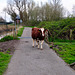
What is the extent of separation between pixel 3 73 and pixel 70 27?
11776 mm

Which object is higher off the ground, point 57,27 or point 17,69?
point 57,27

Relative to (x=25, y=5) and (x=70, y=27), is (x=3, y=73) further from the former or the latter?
(x=25, y=5)

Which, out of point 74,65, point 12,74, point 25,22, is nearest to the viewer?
point 12,74

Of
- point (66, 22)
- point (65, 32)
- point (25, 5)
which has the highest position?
point (25, 5)

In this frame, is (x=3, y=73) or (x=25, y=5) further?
(x=25, y=5)

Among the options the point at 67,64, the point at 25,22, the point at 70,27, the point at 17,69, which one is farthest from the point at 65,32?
the point at 25,22

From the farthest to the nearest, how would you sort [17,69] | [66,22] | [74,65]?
1. [66,22]
2. [74,65]
3. [17,69]

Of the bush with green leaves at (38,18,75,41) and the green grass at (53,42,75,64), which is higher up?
the bush with green leaves at (38,18,75,41)

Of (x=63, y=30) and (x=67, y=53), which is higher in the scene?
(x=63, y=30)

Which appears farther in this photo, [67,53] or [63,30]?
[63,30]

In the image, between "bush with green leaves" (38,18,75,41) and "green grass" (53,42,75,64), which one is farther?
"bush with green leaves" (38,18,75,41)

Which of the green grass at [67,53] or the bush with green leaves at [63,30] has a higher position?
the bush with green leaves at [63,30]

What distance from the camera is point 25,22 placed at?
188 ft

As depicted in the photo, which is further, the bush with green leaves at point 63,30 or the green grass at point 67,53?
the bush with green leaves at point 63,30
